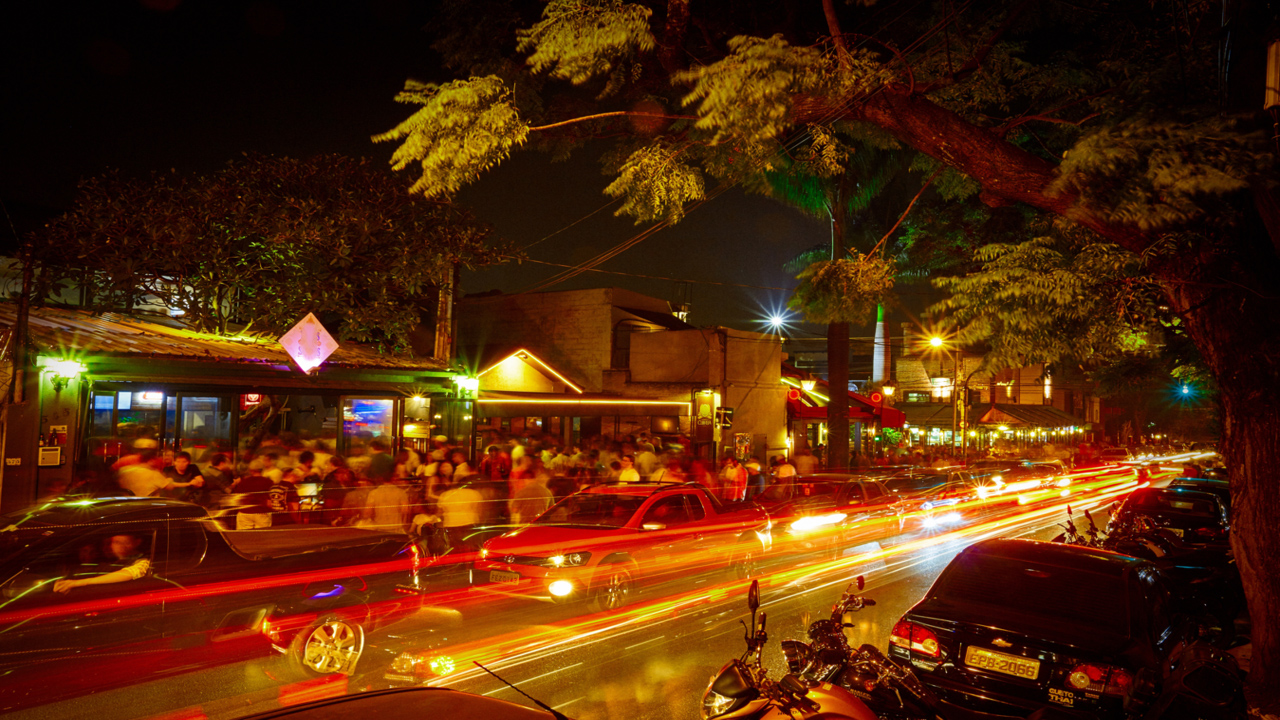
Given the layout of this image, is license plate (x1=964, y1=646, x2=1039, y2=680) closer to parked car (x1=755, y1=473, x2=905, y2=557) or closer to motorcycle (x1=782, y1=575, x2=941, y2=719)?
motorcycle (x1=782, y1=575, x2=941, y2=719)

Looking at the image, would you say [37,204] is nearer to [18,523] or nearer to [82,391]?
[82,391]

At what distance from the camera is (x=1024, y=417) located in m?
41.1

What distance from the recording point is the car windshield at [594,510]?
388 inches

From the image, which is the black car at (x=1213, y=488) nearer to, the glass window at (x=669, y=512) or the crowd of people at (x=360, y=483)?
the crowd of people at (x=360, y=483)

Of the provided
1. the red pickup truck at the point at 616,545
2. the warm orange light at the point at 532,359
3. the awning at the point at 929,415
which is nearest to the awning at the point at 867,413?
the warm orange light at the point at 532,359

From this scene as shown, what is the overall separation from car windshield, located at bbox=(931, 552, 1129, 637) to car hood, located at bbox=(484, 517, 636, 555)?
13.6 feet

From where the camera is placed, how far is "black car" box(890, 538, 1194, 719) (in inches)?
201

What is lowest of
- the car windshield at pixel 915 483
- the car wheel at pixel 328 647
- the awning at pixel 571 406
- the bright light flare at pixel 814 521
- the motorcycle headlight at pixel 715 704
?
the car wheel at pixel 328 647

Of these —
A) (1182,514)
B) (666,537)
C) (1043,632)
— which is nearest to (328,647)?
(666,537)

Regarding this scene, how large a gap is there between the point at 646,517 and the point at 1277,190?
688cm

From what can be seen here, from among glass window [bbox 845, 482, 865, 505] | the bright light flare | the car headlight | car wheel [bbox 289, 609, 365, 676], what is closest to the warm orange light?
glass window [bbox 845, 482, 865, 505]

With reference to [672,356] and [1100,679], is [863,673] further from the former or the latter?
[672,356]

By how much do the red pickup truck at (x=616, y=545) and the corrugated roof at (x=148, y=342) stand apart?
7313 mm

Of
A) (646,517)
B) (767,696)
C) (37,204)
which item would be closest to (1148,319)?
(646,517)
